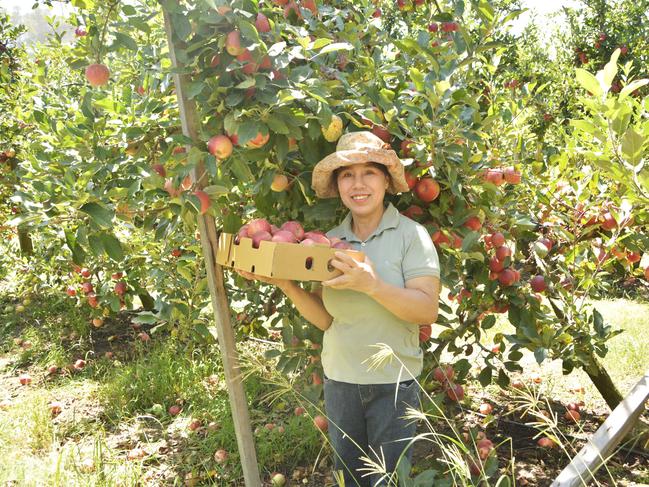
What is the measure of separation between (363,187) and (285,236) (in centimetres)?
30

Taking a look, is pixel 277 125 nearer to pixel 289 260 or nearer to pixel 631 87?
pixel 289 260

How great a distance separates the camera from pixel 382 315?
1.74 m

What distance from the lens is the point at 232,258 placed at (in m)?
1.65

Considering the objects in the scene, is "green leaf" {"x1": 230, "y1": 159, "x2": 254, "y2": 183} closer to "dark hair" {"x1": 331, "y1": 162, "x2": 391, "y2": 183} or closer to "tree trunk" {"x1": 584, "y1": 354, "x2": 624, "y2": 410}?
"dark hair" {"x1": 331, "y1": 162, "x2": 391, "y2": 183}

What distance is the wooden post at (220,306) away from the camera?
1738mm

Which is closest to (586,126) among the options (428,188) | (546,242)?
(428,188)

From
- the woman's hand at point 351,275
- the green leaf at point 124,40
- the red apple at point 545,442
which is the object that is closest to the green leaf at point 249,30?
the green leaf at point 124,40

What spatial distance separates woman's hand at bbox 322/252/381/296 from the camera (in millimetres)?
1516

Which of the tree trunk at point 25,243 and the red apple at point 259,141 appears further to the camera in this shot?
the tree trunk at point 25,243

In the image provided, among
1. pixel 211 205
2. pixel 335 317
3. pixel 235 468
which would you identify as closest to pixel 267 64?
pixel 211 205

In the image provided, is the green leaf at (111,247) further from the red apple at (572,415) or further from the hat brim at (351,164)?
the red apple at (572,415)

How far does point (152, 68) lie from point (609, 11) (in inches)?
240

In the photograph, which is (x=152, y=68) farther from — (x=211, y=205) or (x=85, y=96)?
(x=211, y=205)

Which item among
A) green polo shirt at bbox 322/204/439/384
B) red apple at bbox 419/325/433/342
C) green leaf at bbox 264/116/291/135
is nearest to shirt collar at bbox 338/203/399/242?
green polo shirt at bbox 322/204/439/384
